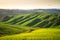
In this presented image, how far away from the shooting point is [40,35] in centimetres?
439

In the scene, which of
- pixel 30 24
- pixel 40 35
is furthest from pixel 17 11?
pixel 40 35

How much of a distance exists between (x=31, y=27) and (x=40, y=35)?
0.40 m

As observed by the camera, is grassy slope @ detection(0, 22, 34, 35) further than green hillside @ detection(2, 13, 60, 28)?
No

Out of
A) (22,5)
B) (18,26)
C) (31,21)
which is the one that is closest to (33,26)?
(31,21)

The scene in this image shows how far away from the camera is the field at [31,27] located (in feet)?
14.3

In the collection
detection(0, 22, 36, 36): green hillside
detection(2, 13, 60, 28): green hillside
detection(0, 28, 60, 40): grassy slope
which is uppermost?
detection(2, 13, 60, 28): green hillside

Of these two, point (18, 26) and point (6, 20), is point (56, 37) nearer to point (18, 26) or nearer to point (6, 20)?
point (18, 26)

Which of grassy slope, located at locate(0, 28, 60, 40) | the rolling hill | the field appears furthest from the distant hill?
grassy slope, located at locate(0, 28, 60, 40)

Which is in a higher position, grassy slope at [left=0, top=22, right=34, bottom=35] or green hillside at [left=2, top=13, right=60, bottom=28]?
green hillside at [left=2, top=13, right=60, bottom=28]

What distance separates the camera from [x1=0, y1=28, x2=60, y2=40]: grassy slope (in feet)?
14.1

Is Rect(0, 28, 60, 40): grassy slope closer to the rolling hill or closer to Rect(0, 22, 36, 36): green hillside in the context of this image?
the rolling hill

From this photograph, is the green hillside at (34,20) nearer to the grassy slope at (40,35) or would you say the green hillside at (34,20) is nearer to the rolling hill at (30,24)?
the rolling hill at (30,24)

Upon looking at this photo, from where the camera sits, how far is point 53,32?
447 centimetres

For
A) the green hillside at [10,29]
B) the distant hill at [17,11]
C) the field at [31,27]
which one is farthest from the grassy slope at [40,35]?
the distant hill at [17,11]
